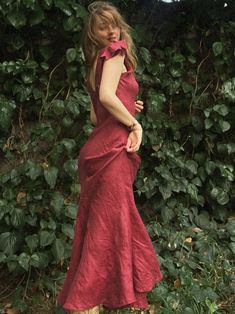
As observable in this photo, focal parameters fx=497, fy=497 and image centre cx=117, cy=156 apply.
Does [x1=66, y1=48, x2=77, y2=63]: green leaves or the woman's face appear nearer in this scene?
the woman's face

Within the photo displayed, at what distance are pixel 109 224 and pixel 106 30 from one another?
0.95 meters

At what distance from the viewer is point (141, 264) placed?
2.50m

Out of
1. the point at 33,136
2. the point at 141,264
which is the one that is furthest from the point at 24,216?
the point at 141,264

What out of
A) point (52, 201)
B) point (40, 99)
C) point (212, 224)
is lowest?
point (212, 224)

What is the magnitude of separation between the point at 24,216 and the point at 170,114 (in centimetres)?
151

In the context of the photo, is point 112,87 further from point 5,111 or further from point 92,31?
point 5,111

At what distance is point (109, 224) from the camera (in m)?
2.42

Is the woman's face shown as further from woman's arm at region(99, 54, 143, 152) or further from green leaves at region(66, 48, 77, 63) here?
green leaves at region(66, 48, 77, 63)

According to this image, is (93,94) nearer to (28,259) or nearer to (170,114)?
(28,259)

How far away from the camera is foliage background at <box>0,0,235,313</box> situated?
10.9 ft

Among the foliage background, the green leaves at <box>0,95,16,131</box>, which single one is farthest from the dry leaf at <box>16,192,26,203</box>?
the green leaves at <box>0,95,16,131</box>

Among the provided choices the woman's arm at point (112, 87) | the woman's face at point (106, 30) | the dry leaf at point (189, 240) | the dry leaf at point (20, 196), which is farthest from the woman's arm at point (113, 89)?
the dry leaf at point (189, 240)

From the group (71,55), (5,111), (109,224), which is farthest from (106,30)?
(5,111)

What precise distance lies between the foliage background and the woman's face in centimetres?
109
